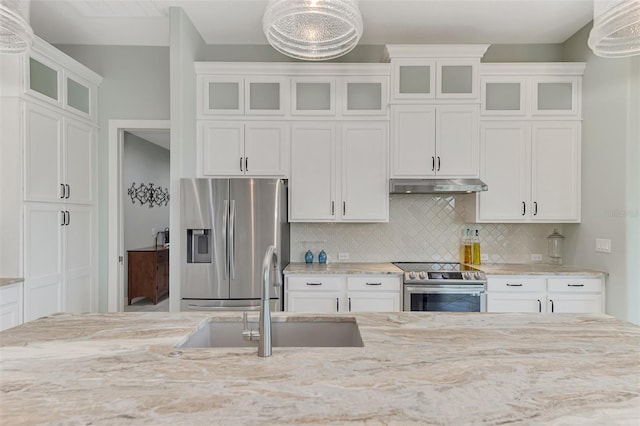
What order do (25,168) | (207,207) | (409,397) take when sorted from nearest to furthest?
(409,397)
(25,168)
(207,207)

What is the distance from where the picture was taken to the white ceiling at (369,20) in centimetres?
306

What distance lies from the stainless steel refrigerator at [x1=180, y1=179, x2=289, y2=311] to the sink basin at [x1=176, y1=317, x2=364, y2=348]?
1406 millimetres

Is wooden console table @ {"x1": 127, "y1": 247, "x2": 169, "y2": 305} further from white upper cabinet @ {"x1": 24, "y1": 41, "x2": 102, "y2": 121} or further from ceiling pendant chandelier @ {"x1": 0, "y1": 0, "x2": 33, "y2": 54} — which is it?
ceiling pendant chandelier @ {"x1": 0, "y1": 0, "x2": 33, "y2": 54}

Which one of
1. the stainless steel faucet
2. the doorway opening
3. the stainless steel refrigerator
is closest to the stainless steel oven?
the stainless steel refrigerator

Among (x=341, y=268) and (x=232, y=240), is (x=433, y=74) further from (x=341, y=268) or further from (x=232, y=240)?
(x=232, y=240)

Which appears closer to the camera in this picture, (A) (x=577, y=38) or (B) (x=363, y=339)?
(B) (x=363, y=339)

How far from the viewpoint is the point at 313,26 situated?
5.84 ft

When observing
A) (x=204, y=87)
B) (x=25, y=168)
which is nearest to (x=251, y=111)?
(x=204, y=87)

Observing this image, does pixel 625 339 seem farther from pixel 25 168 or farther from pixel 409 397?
pixel 25 168

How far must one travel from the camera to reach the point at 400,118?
3.36 metres

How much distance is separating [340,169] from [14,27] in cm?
238

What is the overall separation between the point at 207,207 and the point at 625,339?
8.89 ft

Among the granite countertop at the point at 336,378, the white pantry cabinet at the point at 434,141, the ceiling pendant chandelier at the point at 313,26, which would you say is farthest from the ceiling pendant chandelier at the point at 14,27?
the white pantry cabinet at the point at 434,141

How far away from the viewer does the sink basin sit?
165cm
